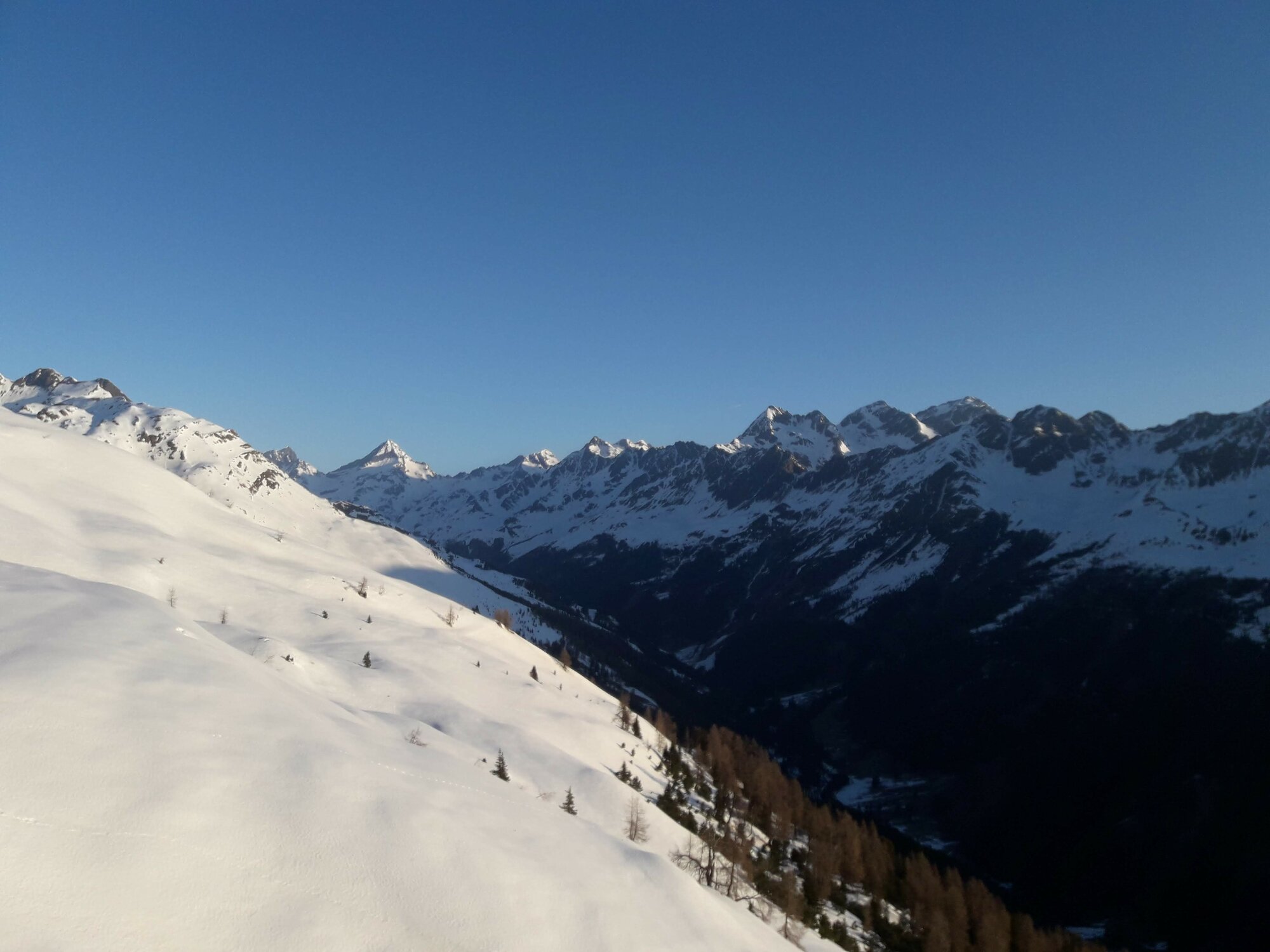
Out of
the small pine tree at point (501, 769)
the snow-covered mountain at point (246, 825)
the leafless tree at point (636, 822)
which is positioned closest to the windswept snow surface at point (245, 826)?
the snow-covered mountain at point (246, 825)

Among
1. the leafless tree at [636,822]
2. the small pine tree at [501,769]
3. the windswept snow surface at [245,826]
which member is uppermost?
the windswept snow surface at [245,826]

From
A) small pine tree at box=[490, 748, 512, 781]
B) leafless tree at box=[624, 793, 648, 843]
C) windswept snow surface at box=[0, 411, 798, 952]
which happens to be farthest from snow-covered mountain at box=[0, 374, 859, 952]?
leafless tree at box=[624, 793, 648, 843]

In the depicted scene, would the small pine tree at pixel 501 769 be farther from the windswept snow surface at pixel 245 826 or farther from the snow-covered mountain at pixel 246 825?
the windswept snow surface at pixel 245 826

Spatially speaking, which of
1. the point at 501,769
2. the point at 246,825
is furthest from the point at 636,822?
the point at 246,825

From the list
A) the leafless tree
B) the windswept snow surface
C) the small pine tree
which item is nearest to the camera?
the windswept snow surface

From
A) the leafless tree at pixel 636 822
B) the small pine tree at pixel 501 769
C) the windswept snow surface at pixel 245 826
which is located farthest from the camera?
the leafless tree at pixel 636 822

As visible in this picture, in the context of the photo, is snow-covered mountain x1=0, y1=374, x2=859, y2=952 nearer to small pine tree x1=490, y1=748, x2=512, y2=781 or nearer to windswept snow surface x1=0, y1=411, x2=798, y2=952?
windswept snow surface x1=0, y1=411, x2=798, y2=952

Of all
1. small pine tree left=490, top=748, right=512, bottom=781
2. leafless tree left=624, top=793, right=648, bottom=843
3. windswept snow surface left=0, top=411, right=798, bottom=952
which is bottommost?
leafless tree left=624, top=793, right=648, bottom=843

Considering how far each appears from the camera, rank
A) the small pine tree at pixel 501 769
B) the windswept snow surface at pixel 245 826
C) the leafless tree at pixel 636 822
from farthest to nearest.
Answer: the leafless tree at pixel 636 822 → the small pine tree at pixel 501 769 → the windswept snow surface at pixel 245 826

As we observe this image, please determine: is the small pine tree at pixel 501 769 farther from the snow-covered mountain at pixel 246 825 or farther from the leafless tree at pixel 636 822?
the leafless tree at pixel 636 822

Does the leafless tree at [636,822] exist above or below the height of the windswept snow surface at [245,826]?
below

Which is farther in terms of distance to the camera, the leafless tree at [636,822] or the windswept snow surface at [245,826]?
the leafless tree at [636,822]

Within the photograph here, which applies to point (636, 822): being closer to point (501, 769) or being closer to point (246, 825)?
point (501, 769)

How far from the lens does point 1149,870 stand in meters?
151
